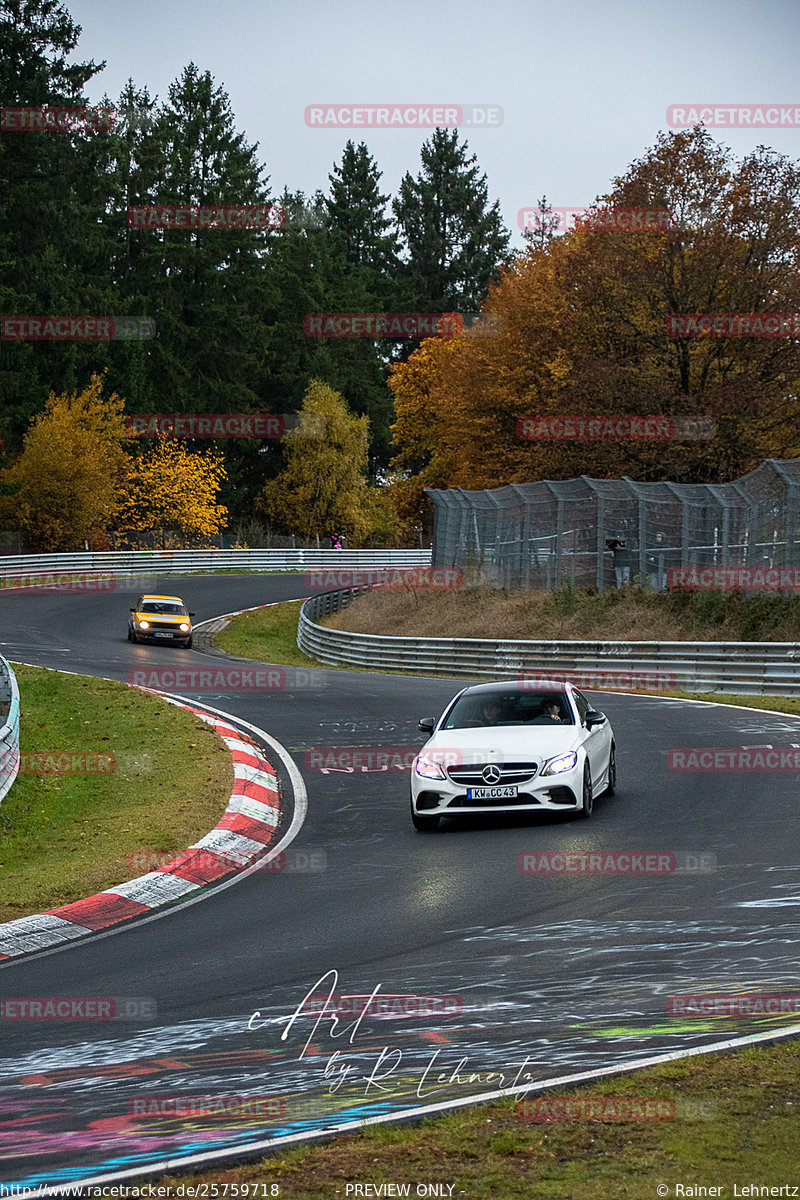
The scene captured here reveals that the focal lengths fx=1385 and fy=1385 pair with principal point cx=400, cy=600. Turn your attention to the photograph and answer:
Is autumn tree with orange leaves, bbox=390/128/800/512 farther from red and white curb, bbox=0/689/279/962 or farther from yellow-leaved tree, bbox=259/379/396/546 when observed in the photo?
yellow-leaved tree, bbox=259/379/396/546

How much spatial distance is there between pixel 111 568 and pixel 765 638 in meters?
39.0

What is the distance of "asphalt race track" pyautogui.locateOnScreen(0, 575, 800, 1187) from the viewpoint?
5352mm

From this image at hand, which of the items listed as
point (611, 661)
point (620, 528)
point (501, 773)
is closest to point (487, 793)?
point (501, 773)

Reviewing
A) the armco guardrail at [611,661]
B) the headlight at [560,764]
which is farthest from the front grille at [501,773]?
the armco guardrail at [611,661]

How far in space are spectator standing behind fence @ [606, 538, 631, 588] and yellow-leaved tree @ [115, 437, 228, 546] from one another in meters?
48.6

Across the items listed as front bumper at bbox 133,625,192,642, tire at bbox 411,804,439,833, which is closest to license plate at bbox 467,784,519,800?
tire at bbox 411,804,439,833

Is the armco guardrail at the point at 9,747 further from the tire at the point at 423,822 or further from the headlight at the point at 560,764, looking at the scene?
the headlight at the point at 560,764

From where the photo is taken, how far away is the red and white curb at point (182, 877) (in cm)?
932

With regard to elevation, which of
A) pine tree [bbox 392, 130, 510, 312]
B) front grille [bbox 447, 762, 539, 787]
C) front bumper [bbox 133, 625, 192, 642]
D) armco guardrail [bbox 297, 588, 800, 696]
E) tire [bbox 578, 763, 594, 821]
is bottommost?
front bumper [bbox 133, 625, 192, 642]

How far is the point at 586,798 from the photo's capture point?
12961mm

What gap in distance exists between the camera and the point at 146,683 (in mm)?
27922

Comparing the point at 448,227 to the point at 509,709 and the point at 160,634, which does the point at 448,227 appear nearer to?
the point at 160,634

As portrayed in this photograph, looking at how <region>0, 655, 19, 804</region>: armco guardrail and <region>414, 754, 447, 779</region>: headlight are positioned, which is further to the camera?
<region>0, 655, 19, 804</region>: armco guardrail

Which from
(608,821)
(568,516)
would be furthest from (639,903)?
(568,516)
